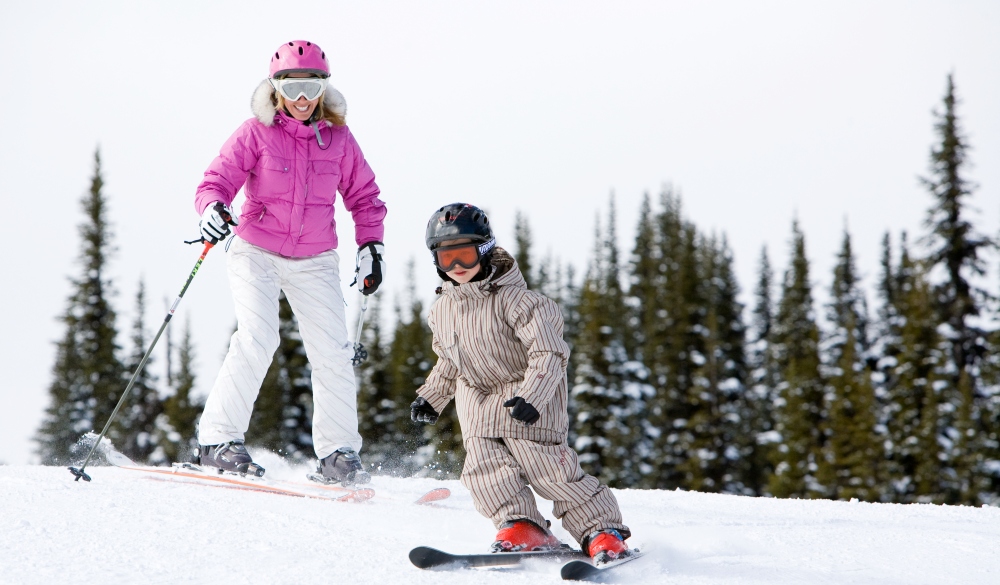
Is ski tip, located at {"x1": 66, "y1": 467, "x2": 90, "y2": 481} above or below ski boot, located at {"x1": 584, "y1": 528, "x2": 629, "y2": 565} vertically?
above

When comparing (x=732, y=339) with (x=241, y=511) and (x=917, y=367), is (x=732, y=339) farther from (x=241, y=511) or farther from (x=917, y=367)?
(x=241, y=511)

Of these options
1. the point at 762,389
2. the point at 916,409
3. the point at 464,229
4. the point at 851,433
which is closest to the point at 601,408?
the point at 851,433

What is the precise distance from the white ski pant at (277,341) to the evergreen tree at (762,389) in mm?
41773

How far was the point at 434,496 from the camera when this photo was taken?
213 inches

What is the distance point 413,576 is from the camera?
3.33m

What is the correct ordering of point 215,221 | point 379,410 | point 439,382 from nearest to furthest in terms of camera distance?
point 439,382, point 215,221, point 379,410

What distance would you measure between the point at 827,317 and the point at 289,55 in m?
54.9

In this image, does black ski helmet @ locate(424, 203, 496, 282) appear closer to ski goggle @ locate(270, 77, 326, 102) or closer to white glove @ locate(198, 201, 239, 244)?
white glove @ locate(198, 201, 239, 244)

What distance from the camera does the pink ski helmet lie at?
216 inches

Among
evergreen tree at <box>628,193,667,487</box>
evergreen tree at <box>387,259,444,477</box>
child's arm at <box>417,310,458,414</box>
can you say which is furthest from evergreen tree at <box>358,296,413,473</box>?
child's arm at <box>417,310,458,414</box>

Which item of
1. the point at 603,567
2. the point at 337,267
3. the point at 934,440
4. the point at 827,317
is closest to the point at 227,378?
the point at 337,267

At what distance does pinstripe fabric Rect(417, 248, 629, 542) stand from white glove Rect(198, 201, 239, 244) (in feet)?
5.87

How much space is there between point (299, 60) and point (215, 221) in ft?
3.66

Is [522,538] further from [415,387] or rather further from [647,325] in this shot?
[647,325]
